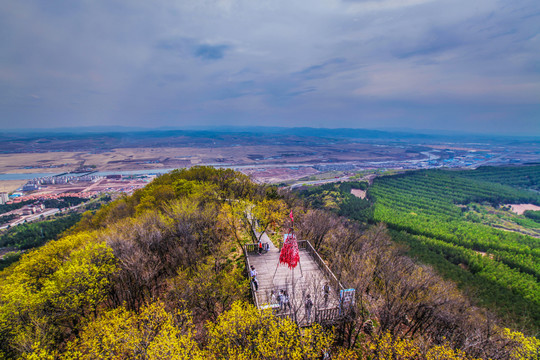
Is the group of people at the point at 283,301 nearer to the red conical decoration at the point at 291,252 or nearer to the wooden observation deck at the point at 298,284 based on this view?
the wooden observation deck at the point at 298,284

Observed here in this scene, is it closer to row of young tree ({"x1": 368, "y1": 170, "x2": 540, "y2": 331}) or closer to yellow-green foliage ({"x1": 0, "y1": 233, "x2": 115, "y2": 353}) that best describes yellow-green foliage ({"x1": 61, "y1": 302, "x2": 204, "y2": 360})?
yellow-green foliage ({"x1": 0, "y1": 233, "x2": 115, "y2": 353})

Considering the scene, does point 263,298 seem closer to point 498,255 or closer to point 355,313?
point 355,313

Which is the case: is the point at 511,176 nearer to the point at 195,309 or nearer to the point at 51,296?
the point at 195,309

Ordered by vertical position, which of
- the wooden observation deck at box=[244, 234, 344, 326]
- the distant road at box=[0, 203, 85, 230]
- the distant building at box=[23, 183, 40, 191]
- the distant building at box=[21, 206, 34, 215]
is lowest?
the distant road at box=[0, 203, 85, 230]

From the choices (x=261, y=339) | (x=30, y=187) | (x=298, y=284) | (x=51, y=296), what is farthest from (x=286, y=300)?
(x=30, y=187)

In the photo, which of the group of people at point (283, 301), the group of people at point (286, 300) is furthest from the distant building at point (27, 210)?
the group of people at point (283, 301)

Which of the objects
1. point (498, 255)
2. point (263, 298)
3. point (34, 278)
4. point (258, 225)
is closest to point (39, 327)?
point (34, 278)

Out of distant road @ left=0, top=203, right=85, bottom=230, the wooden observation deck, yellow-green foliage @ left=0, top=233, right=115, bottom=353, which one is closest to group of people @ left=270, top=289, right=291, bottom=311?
the wooden observation deck

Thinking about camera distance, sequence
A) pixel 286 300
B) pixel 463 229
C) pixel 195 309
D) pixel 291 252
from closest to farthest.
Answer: pixel 286 300
pixel 195 309
pixel 291 252
pixel 463 229
